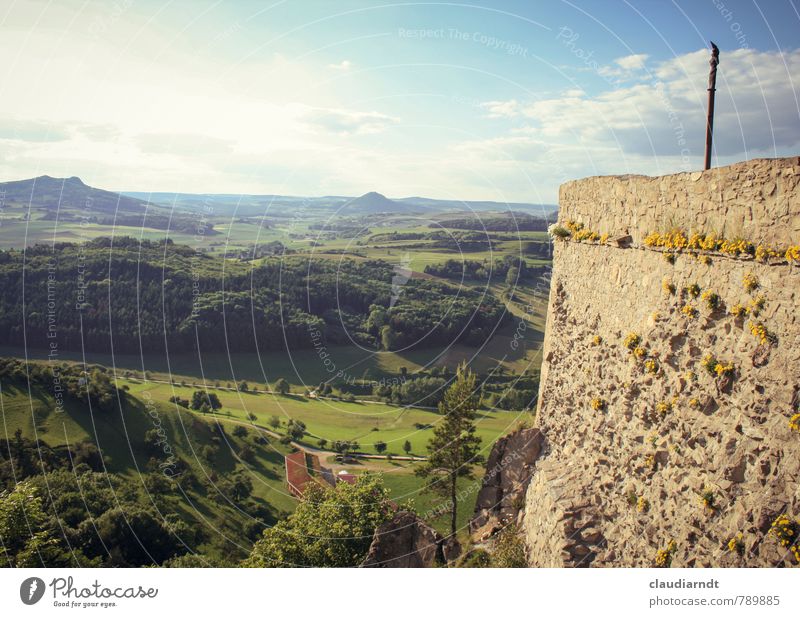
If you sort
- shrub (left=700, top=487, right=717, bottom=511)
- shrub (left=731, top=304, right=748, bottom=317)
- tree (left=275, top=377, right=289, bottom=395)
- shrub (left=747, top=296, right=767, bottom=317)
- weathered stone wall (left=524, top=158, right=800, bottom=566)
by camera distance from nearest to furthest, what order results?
weathered stone wall (left=524, top=158, right=800, bottom=566) → shrub (left=747, top=296, right=767, bottom=317) → shrub (left=731, top=304, right=748, bottom=317) → shrub (left=700, top=487, right=717, bottom=511) → tree (left=275, top=377, right=289, bottom=395)

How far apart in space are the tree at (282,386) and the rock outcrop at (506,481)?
42076mm

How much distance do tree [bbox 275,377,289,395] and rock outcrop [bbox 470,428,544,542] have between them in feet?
138

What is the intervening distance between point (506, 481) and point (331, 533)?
8.20 meters

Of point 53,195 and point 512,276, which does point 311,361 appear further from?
point 53,195

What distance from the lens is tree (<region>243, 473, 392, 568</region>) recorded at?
734 inches

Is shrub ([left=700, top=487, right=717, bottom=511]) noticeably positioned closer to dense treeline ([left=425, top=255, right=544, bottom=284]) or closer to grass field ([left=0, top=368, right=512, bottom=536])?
grass field ([left=0, top=368, right=512, bottom=536])

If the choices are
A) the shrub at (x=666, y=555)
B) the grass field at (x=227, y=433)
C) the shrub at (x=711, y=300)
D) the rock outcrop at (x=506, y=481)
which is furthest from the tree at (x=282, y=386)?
the shrub at (x=711, y=300)

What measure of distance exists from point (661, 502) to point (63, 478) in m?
31.4

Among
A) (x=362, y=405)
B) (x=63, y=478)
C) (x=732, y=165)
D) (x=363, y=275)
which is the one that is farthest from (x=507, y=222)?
(x=732, y=165)

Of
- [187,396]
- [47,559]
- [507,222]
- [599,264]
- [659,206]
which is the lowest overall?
[187,396]

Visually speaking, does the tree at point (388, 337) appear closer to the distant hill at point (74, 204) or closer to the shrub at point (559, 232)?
the distant hill at point (74, 204)

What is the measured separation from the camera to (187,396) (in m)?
55.8

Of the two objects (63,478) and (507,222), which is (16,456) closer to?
(63,478)

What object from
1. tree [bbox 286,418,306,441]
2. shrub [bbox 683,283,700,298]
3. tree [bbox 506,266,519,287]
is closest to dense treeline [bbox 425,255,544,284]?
tree [bbox 506,266,519,287]
